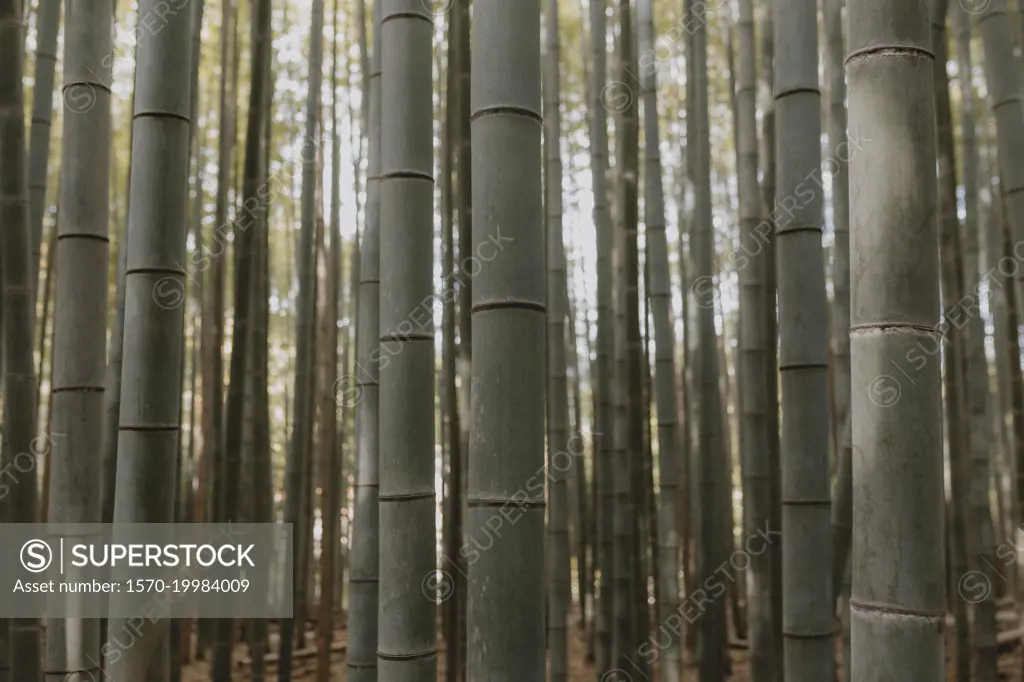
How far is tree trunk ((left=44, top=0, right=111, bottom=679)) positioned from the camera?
159 cm

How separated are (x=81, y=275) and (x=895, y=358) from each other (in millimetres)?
1322

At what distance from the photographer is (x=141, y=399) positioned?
59.5 inches

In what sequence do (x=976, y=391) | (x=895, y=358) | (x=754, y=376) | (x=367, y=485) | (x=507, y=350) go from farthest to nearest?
(x=976, y=391)
(x=754, y=376)
(x=367, y=485)
(x=507, y=350)
(x=895, y=358)

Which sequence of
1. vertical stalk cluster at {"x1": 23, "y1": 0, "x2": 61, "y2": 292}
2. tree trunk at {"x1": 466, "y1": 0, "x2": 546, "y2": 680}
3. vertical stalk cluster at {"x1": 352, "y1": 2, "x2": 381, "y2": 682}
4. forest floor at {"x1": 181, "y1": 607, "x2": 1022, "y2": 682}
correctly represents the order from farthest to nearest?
forest floor at {"x1": 181, "y1": 607, "x2": 1022, "y2": 682}
vertical stalk cluster at {"x1": 23, "y1": 0, "x2": 61, "y2": 292}
vertical stalk cluster at {"x1": 352, "y1": 2, "x2": 381, "y2": 682}
tree trunk at {"x1": 466, "y1": 0, "x2": 546, "y2": 680}

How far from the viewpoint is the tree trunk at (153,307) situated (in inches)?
59.6

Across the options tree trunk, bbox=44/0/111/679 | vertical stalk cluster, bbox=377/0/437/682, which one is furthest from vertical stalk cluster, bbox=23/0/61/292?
vertical stalk cluster, bbox=377/0/437/682

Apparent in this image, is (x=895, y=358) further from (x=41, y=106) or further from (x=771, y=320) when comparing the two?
(x=41, y=106)

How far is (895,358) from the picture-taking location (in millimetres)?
995

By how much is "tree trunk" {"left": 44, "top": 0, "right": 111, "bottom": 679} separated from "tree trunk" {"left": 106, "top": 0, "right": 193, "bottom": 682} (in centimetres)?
10

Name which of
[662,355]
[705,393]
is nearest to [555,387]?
[662,355]

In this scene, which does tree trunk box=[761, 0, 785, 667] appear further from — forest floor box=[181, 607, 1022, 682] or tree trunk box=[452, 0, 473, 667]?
forest floor box=[181, 607, 1022, 682]

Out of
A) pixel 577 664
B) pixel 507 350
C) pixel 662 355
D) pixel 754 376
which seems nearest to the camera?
pixel 507 350

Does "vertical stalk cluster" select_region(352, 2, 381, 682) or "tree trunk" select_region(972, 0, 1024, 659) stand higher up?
"tree trunk" select_region(972, 0, 1024, 659)

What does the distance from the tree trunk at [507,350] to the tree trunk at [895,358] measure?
0.42 metres
